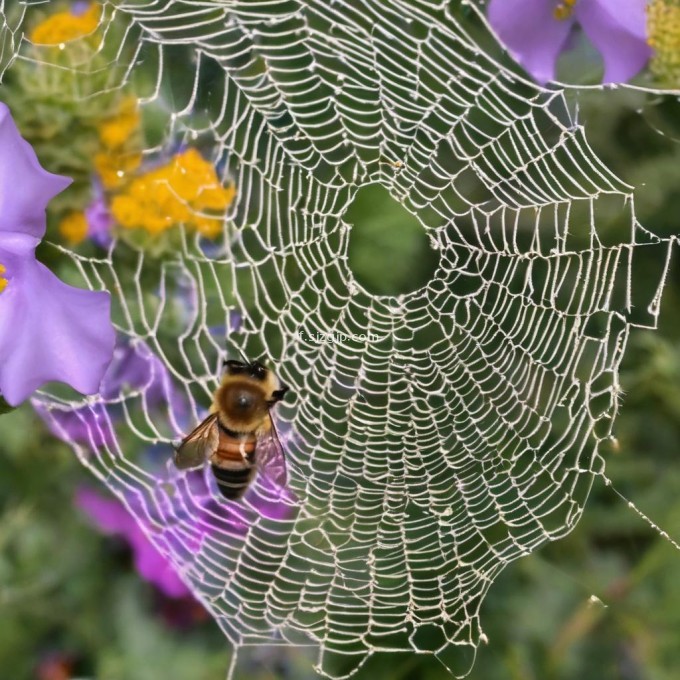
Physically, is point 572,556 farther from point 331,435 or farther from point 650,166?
point 650,166

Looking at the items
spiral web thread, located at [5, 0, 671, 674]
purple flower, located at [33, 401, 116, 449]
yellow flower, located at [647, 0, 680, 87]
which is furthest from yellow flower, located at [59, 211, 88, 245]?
yellow flower, located at [647, 0, 680, 87]

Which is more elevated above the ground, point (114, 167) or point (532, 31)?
point (532, 31)

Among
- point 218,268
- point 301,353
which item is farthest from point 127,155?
point 301,353

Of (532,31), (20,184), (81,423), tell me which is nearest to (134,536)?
(81,423)

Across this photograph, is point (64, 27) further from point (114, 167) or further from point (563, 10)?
point (563, 10)

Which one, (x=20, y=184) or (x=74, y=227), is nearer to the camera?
(x=20, y=184)

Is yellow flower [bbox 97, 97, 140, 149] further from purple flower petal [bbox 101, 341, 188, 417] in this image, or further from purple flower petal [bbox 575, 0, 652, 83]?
purple flower petal [bbox 575, 0, 652, 83]

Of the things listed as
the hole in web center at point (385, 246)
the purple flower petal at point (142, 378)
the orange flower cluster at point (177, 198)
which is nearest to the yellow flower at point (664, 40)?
the hole in web center at point (385, 246)
